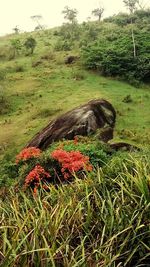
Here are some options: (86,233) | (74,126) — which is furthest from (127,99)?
(86,233)

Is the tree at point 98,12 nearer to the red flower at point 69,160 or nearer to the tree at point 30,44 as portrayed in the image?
the tree at point 30,44

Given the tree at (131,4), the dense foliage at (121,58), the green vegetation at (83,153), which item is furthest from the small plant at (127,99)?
the tree at (131,4)

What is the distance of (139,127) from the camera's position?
25828 mm

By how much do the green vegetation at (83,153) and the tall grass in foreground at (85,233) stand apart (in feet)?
0.04

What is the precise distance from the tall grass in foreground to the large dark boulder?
46.9 feet

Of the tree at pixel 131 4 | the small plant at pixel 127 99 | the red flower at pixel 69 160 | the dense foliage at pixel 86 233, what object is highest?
the tree at pixel 131 4

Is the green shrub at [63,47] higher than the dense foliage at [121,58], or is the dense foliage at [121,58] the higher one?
the green shrub at [63,47]

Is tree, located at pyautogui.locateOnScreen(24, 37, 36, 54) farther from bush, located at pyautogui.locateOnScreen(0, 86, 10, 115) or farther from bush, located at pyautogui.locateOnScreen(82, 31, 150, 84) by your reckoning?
bush, located at pyautogui.locateOnScreen(0, 86, 10, 115)

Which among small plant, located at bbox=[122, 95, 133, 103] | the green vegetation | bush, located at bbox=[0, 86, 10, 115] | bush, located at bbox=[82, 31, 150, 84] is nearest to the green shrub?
the green vegetation

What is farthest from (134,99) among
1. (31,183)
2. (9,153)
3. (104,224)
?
(104,224)

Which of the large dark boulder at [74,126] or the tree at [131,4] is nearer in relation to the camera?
the large dark boulder at [74,126]

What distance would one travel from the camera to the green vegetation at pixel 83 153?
14.9 ft

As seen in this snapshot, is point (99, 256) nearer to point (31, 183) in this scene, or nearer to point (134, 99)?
point (31, 183)

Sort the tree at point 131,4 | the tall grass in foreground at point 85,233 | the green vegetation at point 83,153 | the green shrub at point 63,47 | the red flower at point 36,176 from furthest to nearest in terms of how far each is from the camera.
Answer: the tree at point 131,4 < the green shrub at point 63,47 < the red flower at point 36,176 < the green vegetation at point 83,153 < the tall grass in foreground at point 85,233
